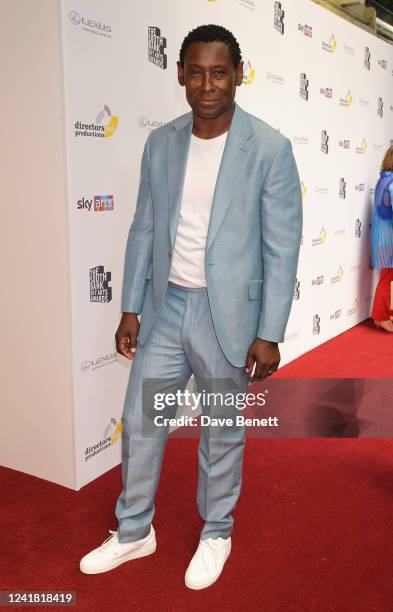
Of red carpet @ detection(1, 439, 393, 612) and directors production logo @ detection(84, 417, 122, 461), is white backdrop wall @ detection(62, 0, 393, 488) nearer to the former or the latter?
directors production logo @ detection(84, 417, 122, 461)

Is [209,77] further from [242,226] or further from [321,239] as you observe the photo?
[321,239]

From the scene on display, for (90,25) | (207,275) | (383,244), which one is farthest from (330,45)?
(207,275)

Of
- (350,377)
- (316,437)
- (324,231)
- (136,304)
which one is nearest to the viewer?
(136,304)

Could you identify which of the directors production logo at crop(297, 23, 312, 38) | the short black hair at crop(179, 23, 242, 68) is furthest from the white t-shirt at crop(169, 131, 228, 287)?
the directors production logo at crop(297, 23, 312, 38)

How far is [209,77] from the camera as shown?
186 cm

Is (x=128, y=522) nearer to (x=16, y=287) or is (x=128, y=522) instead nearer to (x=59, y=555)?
(x=59, y=555)

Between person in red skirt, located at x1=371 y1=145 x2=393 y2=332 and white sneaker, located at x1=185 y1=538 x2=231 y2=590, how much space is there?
3770 mm

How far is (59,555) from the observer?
234 cm

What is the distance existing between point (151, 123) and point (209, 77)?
112 cm

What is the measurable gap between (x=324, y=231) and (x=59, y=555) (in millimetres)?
3457

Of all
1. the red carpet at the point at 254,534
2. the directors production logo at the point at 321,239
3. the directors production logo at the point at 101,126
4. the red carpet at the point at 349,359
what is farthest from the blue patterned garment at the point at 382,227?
the directors production logo at the point at 101,126

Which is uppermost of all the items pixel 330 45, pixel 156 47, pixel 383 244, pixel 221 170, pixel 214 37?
pixel 330 45

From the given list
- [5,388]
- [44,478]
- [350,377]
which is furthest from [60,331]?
[350,377]

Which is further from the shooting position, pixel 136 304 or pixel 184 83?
pixel 136 304
